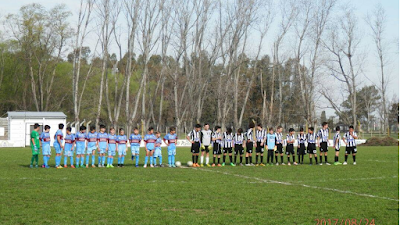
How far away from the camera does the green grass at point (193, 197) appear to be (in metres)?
9.41

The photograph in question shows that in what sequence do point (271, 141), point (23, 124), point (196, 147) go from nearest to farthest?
point (196, 147) → point (271, 141) → point (23, 124)

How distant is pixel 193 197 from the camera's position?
11.8 metres

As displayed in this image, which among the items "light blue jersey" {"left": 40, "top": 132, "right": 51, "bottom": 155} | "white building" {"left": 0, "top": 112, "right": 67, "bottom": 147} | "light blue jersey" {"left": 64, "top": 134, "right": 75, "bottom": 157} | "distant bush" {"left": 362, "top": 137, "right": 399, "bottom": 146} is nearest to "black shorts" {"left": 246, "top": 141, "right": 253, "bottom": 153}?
"light blue jersey" {"left": 64, "top": 134, "right": 75, "bottom": 157}

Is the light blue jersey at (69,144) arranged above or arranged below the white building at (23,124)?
below

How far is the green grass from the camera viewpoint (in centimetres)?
941

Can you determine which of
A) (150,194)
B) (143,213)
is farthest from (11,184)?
(143,213)

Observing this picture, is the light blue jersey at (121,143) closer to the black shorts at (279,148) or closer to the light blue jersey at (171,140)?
the light blue jersey at (171,140)

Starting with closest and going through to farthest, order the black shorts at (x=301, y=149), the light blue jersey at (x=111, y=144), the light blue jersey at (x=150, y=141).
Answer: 1. the light blue jersey at (x=150, y=141)
2. the light blue jersey at (x=111, y=144)
3. the black shorts at (x=301, y=149)

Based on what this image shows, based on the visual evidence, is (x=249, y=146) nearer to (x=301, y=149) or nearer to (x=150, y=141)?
(x=301, y=149)

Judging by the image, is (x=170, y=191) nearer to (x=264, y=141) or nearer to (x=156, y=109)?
(x=264, y=141)

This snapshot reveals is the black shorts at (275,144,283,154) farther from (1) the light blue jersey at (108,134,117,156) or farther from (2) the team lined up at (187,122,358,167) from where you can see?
(1) the light blue jersey at (108,134,117,156)

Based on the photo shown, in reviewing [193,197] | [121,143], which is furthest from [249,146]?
[193,197]
